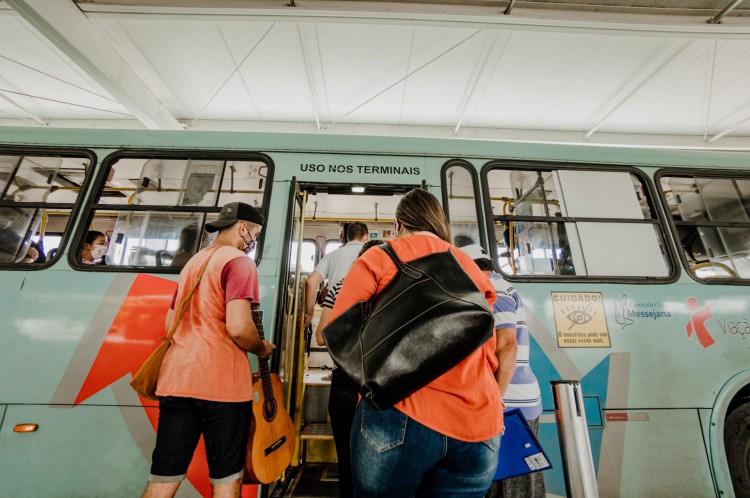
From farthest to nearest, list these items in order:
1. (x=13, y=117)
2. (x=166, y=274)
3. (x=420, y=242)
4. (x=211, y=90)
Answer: (x=13, y=117), (x=211, y=90), (x=166, y=274), (x=420, y=242)

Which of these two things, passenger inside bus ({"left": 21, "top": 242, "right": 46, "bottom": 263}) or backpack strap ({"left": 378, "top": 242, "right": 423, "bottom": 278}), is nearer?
backpack strap ({"left": 378, "top": 242, "right": 423, "bottom": 278})

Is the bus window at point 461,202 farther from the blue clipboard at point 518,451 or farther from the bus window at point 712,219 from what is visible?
the bus window at point 712,219

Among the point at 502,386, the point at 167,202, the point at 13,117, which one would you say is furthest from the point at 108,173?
the point at 13,117

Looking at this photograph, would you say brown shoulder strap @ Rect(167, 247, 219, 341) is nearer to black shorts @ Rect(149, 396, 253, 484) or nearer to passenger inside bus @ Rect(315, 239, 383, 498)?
black shorts @ Rect(149, 396, 253, 484)

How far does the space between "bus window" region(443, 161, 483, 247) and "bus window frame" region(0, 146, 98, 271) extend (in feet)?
9.24

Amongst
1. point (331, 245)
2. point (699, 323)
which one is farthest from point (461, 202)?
point (331, 245)

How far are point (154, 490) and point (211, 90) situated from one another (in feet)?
23.5

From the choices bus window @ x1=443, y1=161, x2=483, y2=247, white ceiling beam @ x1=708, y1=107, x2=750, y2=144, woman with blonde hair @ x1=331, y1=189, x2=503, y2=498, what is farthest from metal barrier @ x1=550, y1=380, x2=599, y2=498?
white ceiling beam @ x1=708, y1=107, x2=750, y2=144

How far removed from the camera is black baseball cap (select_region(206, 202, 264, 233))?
180cm

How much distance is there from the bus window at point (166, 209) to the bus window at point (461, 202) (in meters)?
1.49

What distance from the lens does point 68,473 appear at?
76.4 inches

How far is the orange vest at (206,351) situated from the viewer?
1513 millimetres

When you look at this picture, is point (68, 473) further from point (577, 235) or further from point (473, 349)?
point (577, 235)

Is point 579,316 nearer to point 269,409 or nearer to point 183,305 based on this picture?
point 269,409
